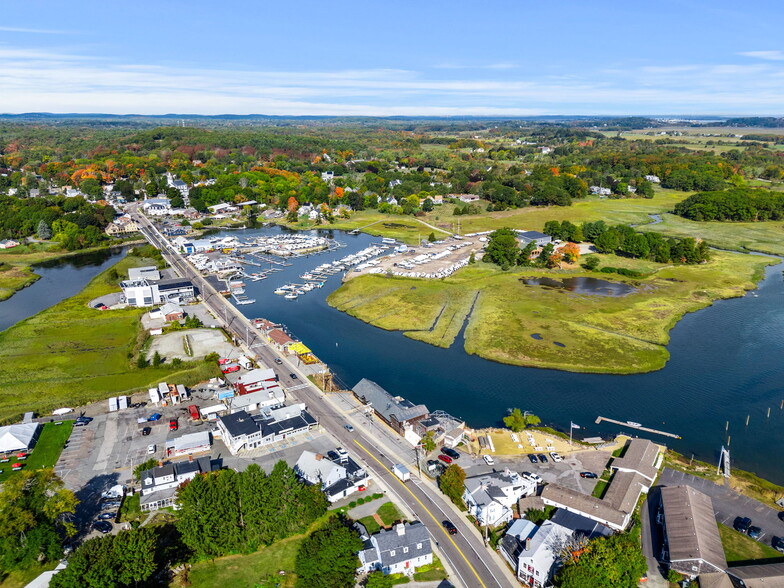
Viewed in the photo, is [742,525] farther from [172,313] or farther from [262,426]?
[172,313]

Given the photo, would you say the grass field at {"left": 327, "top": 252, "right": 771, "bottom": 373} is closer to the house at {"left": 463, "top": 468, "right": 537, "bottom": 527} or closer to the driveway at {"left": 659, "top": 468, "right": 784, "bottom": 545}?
the driveway at {"left": 659, "top": 468, "right": 784, "bottom": 545}

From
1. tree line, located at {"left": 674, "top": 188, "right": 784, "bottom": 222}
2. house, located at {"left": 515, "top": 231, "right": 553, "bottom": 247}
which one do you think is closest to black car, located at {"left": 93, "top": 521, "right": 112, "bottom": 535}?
house, located at {"left": 515, "top": 231, "right": 553, "bottom": 247}

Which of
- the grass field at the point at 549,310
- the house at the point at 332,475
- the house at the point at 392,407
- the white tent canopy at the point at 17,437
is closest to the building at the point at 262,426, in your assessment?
the house at the point at 332,475

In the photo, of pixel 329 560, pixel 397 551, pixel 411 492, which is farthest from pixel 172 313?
pixel 397 551

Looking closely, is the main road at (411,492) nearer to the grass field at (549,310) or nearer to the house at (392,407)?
the house at (392,407)

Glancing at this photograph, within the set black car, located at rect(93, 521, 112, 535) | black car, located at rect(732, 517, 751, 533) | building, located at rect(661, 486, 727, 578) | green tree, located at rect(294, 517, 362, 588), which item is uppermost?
green tree, located at rect(294, 517, 362, 588)

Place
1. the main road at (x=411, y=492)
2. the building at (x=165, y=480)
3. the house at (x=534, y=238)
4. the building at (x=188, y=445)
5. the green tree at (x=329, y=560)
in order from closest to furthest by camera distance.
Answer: the green tree at (x=329, y=560), the main road at (x=411, y=492), the building at (x=165, y=480), the building at (x=188, y=445), the house at (x=534, y=238)
